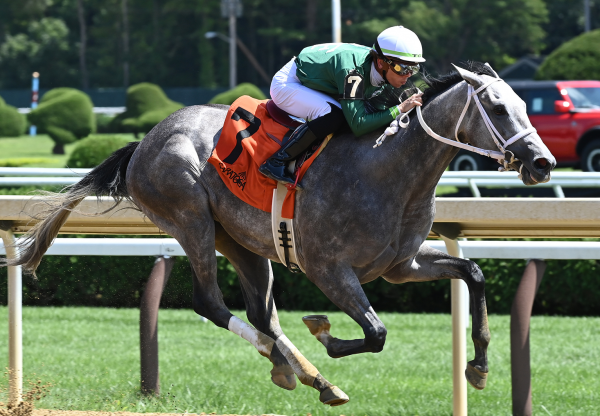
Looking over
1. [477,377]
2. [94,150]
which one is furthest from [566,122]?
[477,377]

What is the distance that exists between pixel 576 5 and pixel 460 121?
153ft

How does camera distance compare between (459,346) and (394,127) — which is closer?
(394,127)

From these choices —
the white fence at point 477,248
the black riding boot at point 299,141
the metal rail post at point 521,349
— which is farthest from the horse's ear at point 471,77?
the metal rail post at point 521,349

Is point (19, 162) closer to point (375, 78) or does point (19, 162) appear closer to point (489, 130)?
point (375, 78)

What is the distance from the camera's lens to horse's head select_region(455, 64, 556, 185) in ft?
10.2

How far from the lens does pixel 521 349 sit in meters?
4.16

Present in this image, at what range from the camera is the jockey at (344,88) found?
349 centimetres

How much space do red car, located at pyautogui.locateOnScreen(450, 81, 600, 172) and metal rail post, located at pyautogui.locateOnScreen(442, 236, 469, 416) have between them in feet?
30.1

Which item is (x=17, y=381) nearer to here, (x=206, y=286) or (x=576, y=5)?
(x=206, y=286)

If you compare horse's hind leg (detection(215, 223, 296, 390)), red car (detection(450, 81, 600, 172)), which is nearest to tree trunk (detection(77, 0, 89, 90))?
red car (detection(450, 81, 600, 172))

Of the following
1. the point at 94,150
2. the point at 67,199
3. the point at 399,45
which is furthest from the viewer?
the point at 94,150

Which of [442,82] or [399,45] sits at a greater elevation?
[399,45]

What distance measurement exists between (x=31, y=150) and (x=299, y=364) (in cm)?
2516

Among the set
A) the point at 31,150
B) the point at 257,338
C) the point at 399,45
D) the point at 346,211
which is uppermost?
the point at 399,45
